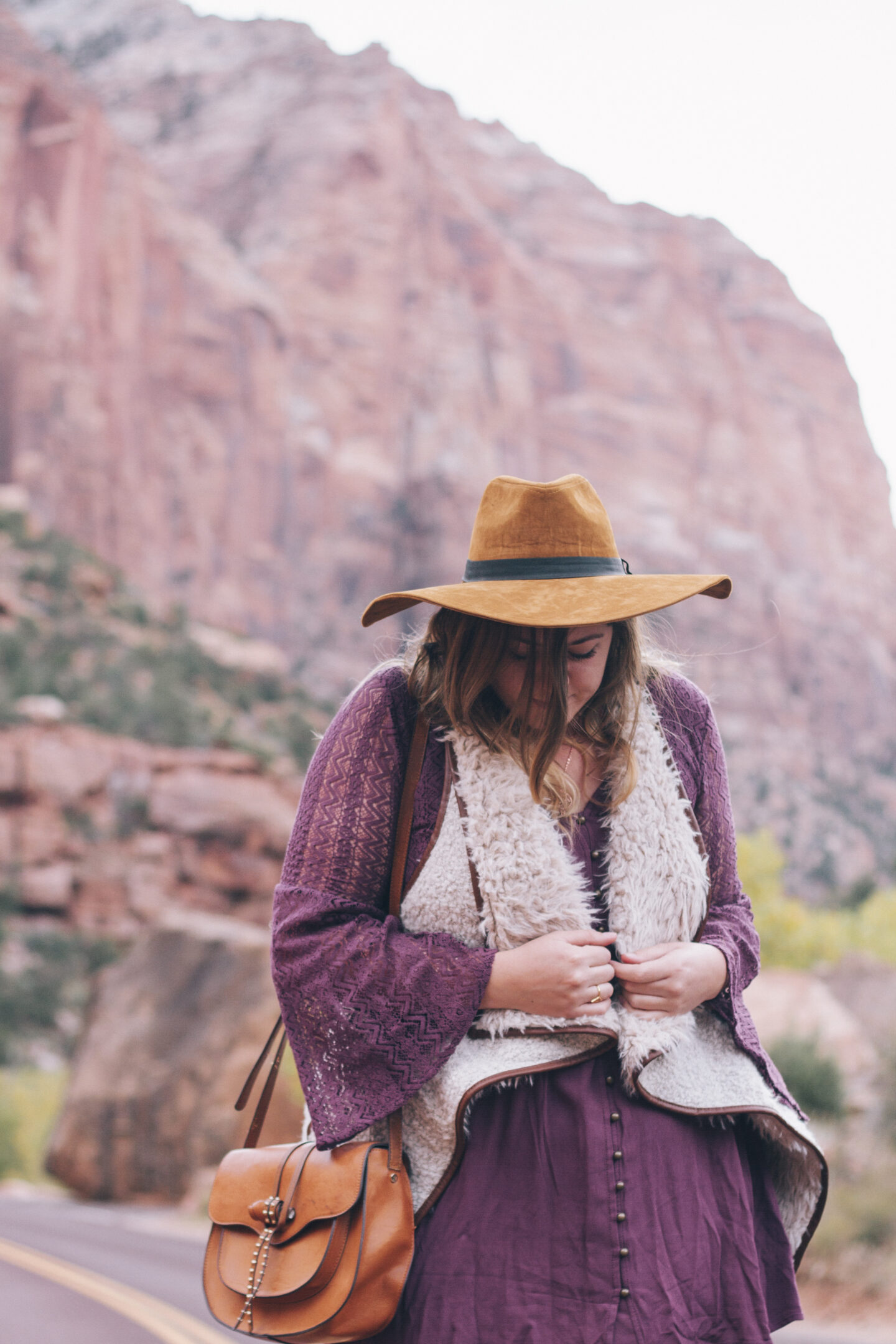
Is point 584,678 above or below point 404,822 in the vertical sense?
above

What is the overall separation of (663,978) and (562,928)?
16cm

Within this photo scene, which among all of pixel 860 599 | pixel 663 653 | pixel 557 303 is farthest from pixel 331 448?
pixel 663 653

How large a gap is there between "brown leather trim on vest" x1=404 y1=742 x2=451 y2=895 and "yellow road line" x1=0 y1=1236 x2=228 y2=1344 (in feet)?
17.8

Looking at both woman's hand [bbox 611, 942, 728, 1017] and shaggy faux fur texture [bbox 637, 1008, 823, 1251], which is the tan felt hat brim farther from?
shaggy faux fur texture [bbox 637, 1008, 823, 1251]

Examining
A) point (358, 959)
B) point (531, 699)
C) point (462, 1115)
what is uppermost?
point (531, 699)

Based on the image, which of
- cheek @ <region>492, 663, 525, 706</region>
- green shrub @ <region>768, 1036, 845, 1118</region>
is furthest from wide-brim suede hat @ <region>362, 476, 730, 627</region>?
green shrub @ <region>768, 1036, 845, 1118</region>

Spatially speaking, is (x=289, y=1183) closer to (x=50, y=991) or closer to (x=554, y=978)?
(x=554, y=978)

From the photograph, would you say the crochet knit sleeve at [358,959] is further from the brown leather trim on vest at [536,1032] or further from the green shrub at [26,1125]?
the green shrub at [26,1125]

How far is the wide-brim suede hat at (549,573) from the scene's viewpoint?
6.02 ft

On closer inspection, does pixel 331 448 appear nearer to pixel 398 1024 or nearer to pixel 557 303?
pixel 557 303

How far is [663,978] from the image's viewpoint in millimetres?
1821

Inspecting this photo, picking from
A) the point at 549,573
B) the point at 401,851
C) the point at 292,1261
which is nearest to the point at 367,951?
the point at 401,851

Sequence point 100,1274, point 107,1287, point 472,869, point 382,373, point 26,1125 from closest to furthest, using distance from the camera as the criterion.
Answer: point 472,869
point 107,1287
point 100,1274
point 26,1125
point 382,373

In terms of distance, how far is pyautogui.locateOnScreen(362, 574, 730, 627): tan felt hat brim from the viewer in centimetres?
181
